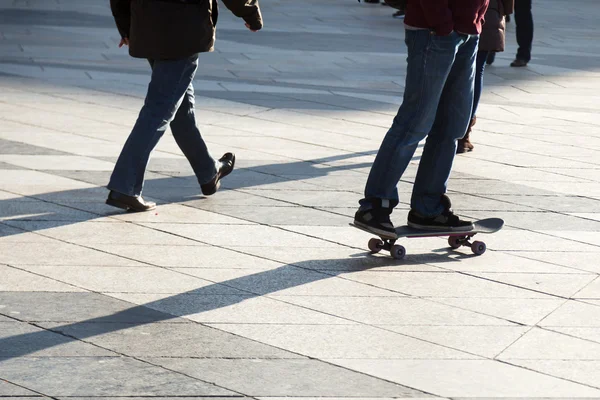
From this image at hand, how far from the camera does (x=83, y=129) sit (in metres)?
8.22

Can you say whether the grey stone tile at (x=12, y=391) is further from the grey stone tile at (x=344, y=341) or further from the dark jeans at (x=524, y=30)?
the dark jeans at (x=524, y=30)

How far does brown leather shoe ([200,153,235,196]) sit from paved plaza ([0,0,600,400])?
6 centimetres

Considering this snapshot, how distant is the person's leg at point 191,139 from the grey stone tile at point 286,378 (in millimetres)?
2586

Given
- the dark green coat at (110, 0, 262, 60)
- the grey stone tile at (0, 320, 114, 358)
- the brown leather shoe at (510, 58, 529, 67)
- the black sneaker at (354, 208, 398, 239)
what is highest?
the dark green coat at (110, 0, 262, 60)

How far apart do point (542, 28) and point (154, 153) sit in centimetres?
1110

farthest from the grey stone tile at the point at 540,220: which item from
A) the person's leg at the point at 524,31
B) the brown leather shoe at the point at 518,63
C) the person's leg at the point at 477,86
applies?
the person's leg at the point at 524,31

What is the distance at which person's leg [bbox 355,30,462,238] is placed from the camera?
5090mm

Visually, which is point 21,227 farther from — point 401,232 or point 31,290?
point 401,232

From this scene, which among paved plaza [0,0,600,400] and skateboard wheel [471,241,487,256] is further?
skateboard wheel [471,241,487,256]

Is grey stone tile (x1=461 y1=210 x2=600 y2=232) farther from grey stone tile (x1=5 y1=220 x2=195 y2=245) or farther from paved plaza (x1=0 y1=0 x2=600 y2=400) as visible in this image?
grey stone tile (x1=5 y1=220 x2=195 y2=245)

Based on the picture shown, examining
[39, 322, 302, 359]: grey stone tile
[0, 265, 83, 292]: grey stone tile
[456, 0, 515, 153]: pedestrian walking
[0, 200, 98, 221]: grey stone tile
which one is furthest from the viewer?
[456, 0, 515, 153]: pedestrian walking

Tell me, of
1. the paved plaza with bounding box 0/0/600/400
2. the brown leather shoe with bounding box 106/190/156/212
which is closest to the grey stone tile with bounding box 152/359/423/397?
the paved plaza with bounding box 0/0/600/400

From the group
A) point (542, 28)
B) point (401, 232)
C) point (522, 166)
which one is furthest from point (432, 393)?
point (542, 28)

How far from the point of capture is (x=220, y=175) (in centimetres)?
654
